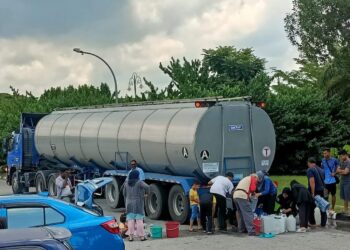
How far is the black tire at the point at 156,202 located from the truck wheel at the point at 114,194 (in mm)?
1888

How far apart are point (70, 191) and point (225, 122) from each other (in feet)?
18.3

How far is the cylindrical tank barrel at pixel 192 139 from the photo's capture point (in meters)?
14.7

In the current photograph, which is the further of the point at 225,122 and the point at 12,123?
the point at 12,123

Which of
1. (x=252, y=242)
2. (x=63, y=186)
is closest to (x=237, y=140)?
(x=252, y=242)

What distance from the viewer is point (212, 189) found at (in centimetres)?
1374

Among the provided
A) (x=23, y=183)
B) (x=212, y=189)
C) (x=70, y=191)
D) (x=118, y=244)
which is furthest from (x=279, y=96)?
(x=118, y=244)

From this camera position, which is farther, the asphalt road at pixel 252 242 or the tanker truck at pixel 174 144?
the tanker truck at pixel 174 144

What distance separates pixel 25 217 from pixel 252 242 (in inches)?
234

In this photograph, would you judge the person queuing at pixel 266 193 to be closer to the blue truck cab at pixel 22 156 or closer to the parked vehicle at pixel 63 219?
the parked vehicle at pixel 63 219

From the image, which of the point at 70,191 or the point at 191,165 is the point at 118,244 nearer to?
the point at 191,165

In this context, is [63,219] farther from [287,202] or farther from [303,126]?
[303,126]

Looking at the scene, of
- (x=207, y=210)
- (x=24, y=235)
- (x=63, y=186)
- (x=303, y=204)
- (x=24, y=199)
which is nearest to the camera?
(x=24, y=235)

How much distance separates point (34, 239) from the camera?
428 cm

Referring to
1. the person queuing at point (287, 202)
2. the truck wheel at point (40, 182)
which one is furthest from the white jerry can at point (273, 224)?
the truck wheel at point (40, 182)
